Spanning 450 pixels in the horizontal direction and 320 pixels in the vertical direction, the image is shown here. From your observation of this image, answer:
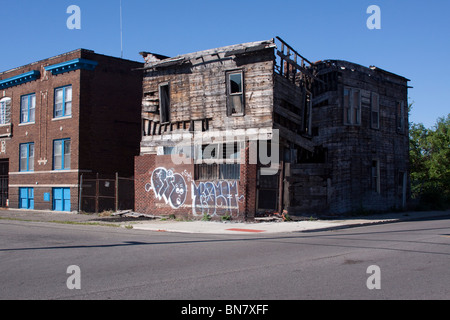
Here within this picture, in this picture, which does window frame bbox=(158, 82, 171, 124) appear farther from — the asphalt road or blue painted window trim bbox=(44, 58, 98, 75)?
the asphalt road

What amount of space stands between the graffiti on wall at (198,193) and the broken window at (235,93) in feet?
11.5

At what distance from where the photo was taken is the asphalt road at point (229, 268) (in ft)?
21.8

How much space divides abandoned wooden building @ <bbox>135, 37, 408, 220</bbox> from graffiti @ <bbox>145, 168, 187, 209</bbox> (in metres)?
0.05

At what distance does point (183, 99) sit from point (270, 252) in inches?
537

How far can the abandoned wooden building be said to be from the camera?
20000 millimetres

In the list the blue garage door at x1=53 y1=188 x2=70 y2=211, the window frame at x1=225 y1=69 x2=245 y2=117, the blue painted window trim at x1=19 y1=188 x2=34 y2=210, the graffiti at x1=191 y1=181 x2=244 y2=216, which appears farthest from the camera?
the blue painted window trim at x1=19 y1=188 x2=34 y2=210

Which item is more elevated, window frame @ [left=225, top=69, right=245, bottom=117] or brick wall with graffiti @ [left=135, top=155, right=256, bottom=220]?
window frame @ [left=225, top=69, right=245, bottom=117]

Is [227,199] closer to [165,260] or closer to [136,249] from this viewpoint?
[136,249]

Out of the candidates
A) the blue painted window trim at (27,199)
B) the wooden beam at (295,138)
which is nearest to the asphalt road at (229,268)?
the wooden beam at (295,138)

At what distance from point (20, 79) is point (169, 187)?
15.8 meters

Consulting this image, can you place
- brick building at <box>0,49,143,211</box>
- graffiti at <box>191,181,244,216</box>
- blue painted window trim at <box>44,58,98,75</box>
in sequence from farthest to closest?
brick building at <box>0,49,143,211</box> → blue painted window trim at <box>44,58,98,75</box> → graffiti at <box>191,181,244,216</box>
